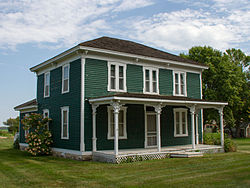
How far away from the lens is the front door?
60.8 ft

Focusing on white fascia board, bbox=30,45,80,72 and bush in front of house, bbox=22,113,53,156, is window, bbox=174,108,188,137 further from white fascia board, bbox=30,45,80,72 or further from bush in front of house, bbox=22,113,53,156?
bush in front of house, bbox=22,113,53,156

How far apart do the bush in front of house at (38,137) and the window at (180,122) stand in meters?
8.51

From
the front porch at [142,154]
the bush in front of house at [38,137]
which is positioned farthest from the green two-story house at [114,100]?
the bush in front of house at [38,137]

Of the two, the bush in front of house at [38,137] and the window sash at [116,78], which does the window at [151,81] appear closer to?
the window sash at [116,78]

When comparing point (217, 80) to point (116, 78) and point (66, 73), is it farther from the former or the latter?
point (66, 73)

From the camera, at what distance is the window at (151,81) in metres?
18.8

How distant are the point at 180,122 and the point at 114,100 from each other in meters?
7.70

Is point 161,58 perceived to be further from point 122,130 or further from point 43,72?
point 43,72

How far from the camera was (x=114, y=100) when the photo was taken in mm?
14234

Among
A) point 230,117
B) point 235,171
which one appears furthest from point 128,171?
point 230,117

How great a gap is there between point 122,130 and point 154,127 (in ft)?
8.85

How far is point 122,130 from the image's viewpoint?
56.8ft

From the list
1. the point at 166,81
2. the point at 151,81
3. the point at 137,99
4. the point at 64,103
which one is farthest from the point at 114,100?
the point at 166,81

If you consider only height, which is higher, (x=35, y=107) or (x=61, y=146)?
(x=35, y=107)
